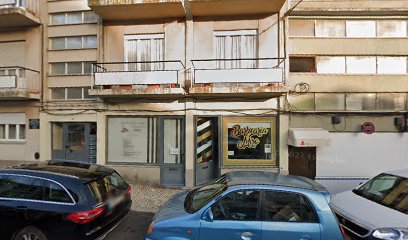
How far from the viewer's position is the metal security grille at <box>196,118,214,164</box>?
879 centimetres

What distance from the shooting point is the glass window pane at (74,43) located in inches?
369

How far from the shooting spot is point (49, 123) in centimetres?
942

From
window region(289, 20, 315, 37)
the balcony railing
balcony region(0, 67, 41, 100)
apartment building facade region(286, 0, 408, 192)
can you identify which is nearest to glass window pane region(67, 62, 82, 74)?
balcony region(0, 67, 41, 100)

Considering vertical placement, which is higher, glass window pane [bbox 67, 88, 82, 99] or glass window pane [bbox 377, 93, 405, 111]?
glass window pane [bbox 67, 88, 82, 99]

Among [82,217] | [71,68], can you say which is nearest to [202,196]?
[82,217]

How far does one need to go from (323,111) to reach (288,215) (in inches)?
230

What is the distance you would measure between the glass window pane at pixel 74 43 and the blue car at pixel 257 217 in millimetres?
8065

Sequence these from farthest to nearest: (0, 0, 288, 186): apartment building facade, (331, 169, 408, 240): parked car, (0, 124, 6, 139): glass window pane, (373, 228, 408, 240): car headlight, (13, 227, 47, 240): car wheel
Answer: (0, 124, 6, 139): glass window pane, (0, 0, 288, 186): apartment building facade, (13, 227, 47, 240): car wheel, (331, 169, 408, 240): parked car, (373, 228, 408, 240): car headlight

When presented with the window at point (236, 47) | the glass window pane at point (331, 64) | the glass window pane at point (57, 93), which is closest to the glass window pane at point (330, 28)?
the glass window pane at point (331, 64)

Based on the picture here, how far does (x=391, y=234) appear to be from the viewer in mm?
3492

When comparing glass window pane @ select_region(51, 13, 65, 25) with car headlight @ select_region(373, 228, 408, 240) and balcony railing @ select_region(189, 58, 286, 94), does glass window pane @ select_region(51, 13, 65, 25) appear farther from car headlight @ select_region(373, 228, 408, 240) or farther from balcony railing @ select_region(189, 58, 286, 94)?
car headlight @ select_region(373, 228, 408, 240)

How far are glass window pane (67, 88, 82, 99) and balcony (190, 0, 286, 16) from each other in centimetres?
500

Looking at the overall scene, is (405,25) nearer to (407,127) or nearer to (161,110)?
(407,127)

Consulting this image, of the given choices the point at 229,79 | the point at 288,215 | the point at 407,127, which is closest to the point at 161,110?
the point at 229,79
